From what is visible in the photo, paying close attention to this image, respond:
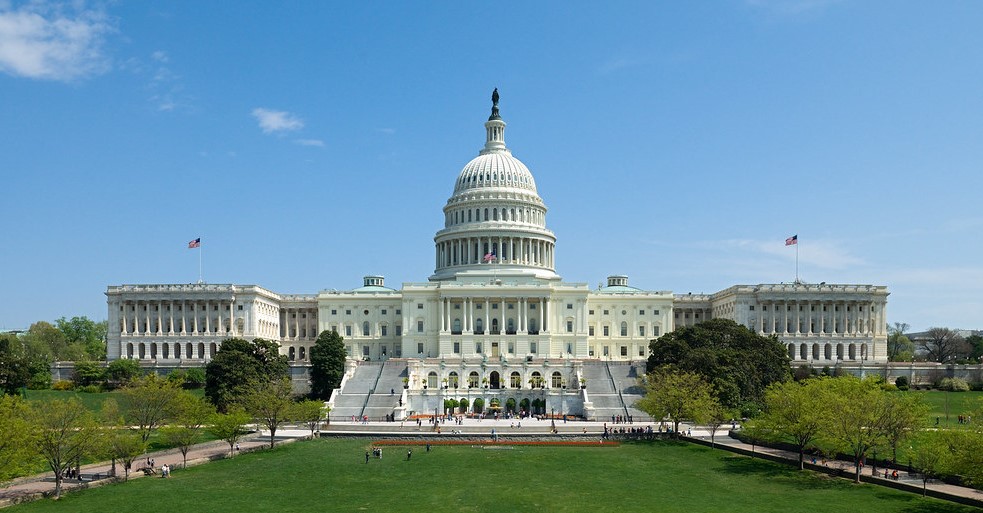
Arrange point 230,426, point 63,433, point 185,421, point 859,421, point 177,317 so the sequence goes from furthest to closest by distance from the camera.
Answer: point 177,317
point 185,421
point 230,426
point 859,421
point 63,433

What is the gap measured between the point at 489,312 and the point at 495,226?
1688cm

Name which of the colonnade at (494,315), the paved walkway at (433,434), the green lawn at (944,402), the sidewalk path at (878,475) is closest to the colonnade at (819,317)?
the green lawn at (944,402)

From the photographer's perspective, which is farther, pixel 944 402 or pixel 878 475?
pixel 944 402

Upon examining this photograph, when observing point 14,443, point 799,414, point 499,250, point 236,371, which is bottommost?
point 799,414

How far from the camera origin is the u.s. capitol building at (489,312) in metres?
125

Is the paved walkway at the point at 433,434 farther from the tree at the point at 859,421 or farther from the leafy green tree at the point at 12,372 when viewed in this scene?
the leafy green tree at the point at 12,372

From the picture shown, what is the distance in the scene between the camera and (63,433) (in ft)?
163

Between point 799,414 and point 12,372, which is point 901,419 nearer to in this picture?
point 799,414

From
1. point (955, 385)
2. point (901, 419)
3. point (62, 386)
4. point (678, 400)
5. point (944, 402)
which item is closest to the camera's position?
point (901, 419)

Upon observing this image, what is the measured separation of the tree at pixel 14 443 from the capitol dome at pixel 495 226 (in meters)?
87.9

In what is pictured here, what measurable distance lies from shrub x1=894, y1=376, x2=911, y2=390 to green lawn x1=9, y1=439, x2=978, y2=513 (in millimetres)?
57275

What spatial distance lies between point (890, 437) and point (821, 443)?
12.7 ft

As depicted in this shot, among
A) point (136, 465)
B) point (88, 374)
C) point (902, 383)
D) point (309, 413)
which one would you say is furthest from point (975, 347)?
point (136, 465)

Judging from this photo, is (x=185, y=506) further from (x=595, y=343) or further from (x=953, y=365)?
Answer: (x=953, y=365)
